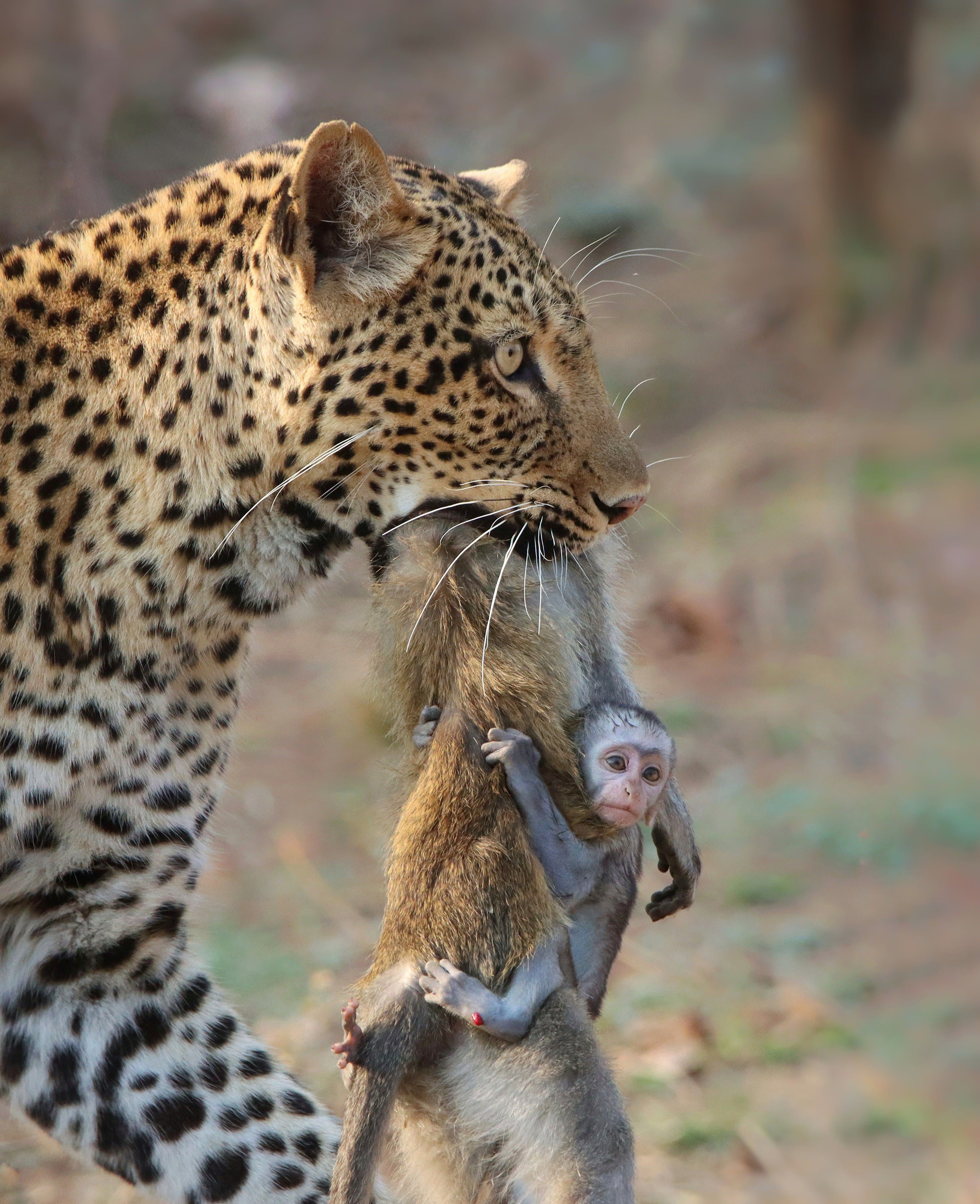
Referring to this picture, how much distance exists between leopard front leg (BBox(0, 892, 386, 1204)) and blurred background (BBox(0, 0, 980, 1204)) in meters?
0.64

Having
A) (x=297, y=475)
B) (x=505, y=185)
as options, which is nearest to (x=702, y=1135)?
(x=297, y=475)

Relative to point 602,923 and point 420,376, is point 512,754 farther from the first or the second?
point 420,376

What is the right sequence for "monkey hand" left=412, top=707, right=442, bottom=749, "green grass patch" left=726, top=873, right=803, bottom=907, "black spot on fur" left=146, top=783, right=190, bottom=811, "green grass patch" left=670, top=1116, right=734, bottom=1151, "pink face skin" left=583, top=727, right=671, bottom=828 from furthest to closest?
"green grass patch" left=726, top=873, right=803, bottom=907 → "green grass patch" left=670, top=1116, right=734, bottom=1151 → "black spot on fur" left=146, top=783, right=190, bottom=811 → "monkey hand" left=412, top=707, right=442, bottom=749 → "pink face skin" left=583, top=727, right=671, bottom=828

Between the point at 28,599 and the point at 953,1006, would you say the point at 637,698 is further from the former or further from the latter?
the point at 953,1006

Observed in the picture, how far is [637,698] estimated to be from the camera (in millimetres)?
3600

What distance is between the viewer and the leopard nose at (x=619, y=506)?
3650 mm

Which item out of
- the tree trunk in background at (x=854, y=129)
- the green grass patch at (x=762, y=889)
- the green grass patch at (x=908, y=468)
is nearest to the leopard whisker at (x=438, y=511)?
the green grass patch at (x=762, y=889)

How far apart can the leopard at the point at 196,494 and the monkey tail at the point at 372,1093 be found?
0.98 m

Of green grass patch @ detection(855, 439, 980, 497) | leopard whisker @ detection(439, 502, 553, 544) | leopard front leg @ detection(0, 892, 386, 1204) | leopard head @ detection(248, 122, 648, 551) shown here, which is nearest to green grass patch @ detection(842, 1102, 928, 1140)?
leopard front leg @ detection(0, 892, 386, 1204)

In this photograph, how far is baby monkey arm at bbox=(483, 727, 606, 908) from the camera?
10.9 ft

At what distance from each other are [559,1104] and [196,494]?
5.13 feet

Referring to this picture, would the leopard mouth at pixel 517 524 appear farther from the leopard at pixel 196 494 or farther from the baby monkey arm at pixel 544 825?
the baby monkey arm at pixel 544 825

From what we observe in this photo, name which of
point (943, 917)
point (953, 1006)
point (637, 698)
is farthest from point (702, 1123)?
point (637, 698)

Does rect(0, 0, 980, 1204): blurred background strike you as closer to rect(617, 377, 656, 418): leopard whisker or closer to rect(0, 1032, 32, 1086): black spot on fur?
rect(617, 377, 656, 418): leopard whisker
